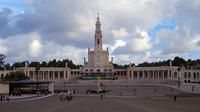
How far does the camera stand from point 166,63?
14300 centimetres

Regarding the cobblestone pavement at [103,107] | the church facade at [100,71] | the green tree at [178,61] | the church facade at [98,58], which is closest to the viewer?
the cobblestone pavement at [103,107]

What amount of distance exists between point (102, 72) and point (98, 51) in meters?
9.11

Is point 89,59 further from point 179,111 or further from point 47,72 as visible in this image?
point 179,111

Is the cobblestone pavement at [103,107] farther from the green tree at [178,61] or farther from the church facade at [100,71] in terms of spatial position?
the green tree at [178,61]

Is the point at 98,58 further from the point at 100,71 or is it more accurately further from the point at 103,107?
the point at 103,107

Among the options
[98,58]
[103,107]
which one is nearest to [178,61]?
[98,58]

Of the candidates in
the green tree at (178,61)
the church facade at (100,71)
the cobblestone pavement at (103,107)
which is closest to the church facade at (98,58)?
the church facade at (100,71)

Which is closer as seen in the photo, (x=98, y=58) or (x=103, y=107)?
(x=103, y=107)

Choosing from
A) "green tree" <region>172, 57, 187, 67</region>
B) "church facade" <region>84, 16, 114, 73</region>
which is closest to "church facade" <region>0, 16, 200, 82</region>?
"church facade" <region>84, 16, 114, 73</region>

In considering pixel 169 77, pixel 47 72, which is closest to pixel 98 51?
pixel 47 72

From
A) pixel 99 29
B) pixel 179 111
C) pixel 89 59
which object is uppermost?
pixel 99 29

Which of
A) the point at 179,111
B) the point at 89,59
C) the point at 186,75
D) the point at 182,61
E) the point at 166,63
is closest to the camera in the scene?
the point at 179,111

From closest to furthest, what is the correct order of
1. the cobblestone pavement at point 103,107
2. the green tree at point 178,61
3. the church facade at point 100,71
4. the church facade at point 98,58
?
the cobblestone pavement at point 103,107 < the church facade at point 100,71 < the church facade at point 98,58 < the green tree at point 178,61

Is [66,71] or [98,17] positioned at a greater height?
[98,17]
